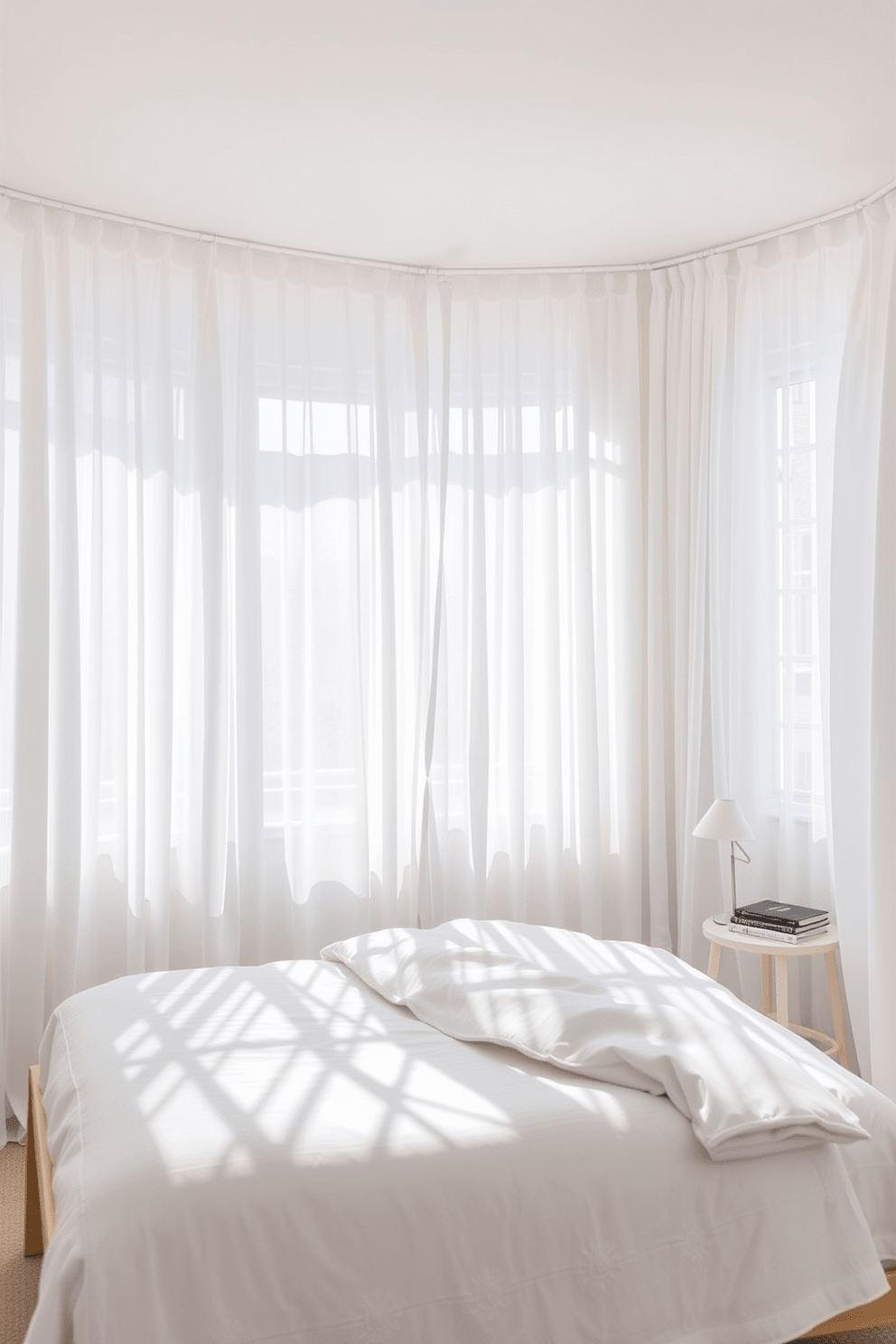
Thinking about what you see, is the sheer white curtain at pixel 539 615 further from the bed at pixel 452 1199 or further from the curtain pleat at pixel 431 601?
the bed at pixel 452 1199

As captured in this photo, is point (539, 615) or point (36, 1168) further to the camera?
point (539, 615)

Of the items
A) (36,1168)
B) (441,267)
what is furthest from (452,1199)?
(441,267)

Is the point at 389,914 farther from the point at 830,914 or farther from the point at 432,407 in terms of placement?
the point at 432,407

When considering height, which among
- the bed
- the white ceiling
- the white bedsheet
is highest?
the white ceiling

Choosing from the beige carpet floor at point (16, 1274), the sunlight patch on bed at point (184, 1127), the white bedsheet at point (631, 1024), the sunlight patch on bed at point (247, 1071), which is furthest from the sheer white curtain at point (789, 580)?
the sunlight patch on bed at point (184, 1127)

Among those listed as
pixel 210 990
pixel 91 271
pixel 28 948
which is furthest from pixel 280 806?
pixel 91 271

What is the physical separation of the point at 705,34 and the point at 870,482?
56.3 inches

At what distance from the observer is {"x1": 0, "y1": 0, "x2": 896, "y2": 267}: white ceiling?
2516 mm

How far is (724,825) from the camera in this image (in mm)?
3500

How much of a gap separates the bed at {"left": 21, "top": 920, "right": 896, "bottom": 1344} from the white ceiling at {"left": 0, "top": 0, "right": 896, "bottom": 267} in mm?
2220

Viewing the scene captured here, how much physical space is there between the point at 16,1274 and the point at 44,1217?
71 cm

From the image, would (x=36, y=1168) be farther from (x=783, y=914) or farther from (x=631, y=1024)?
(x=783, y=914)

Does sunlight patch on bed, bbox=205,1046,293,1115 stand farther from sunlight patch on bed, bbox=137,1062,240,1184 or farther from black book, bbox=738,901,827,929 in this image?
black book, bbox=738,901,827,929

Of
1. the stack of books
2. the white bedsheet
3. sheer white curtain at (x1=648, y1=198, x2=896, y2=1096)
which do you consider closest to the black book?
the stack of books
